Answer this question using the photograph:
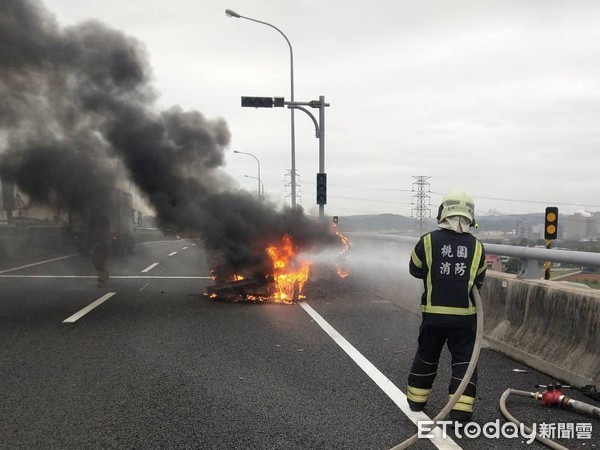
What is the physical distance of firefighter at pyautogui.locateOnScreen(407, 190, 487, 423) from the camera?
3979mm

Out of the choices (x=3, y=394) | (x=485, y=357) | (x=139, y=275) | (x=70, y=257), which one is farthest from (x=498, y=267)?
(x=70, y=257)

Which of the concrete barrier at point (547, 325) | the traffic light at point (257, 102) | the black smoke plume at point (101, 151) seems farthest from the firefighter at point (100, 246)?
the concrete barrier at point (547, 325)

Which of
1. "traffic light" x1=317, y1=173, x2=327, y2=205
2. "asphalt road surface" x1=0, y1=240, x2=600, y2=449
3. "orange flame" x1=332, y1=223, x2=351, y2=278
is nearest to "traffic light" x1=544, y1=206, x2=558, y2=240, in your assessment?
"asphalt road surface" x1=0, y1=240, x2=600, y2=449

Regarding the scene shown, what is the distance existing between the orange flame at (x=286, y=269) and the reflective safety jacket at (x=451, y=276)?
5.68 meters

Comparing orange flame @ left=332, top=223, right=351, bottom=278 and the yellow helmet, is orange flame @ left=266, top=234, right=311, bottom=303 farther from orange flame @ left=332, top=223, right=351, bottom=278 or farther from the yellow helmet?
the yellow helmet

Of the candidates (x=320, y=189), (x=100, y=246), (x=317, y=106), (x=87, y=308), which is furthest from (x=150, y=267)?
(x=317, y=106)

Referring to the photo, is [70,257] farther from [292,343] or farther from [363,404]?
[363,404]

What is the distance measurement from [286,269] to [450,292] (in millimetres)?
6086

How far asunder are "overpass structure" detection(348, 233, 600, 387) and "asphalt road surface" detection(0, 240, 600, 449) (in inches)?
8.6

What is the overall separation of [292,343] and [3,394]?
118 inches

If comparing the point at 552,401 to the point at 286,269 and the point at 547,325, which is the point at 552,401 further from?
the point at 286,269

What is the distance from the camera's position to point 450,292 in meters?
4.00

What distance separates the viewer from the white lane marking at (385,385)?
11.5 ft

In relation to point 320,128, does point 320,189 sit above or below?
below
